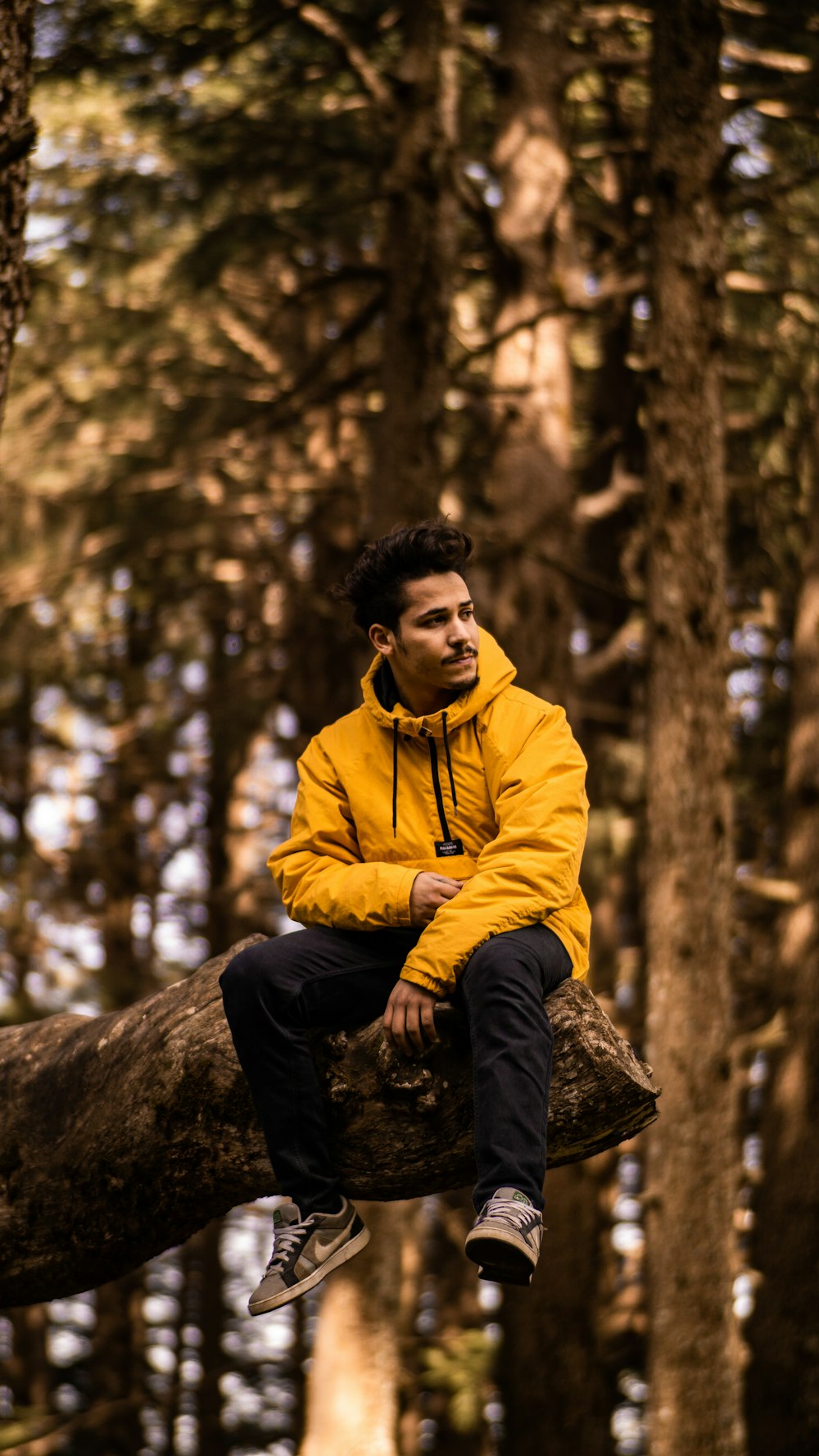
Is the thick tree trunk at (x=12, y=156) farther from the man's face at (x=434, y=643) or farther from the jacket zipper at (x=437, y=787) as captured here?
the jacket zipper at (x=437, y=787)

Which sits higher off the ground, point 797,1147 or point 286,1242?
point 286,1242

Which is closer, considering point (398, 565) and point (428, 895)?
point (428, 895)

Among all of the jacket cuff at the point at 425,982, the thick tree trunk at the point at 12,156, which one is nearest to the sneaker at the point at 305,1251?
the jacket cuff at the point at 425,982

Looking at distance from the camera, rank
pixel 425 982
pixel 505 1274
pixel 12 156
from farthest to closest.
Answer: pixel 12 156
pixel 425 982
pixel 505 1274

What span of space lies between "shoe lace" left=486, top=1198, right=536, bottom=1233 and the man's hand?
524mm

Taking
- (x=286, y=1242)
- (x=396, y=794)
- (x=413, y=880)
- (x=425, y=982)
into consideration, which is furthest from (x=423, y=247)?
(x=286, y=1242)

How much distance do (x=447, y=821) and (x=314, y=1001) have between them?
24.1 inches

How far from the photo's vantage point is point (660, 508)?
8.79 m

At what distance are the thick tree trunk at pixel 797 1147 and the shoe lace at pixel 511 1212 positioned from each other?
822 centimetres

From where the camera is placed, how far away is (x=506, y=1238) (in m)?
3.37

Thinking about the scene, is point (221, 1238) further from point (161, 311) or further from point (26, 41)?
point (26, 41)

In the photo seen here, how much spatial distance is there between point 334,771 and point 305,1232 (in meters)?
1.23

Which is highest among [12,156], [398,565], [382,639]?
[12,156]

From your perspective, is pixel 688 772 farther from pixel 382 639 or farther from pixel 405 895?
pixel 405 895
